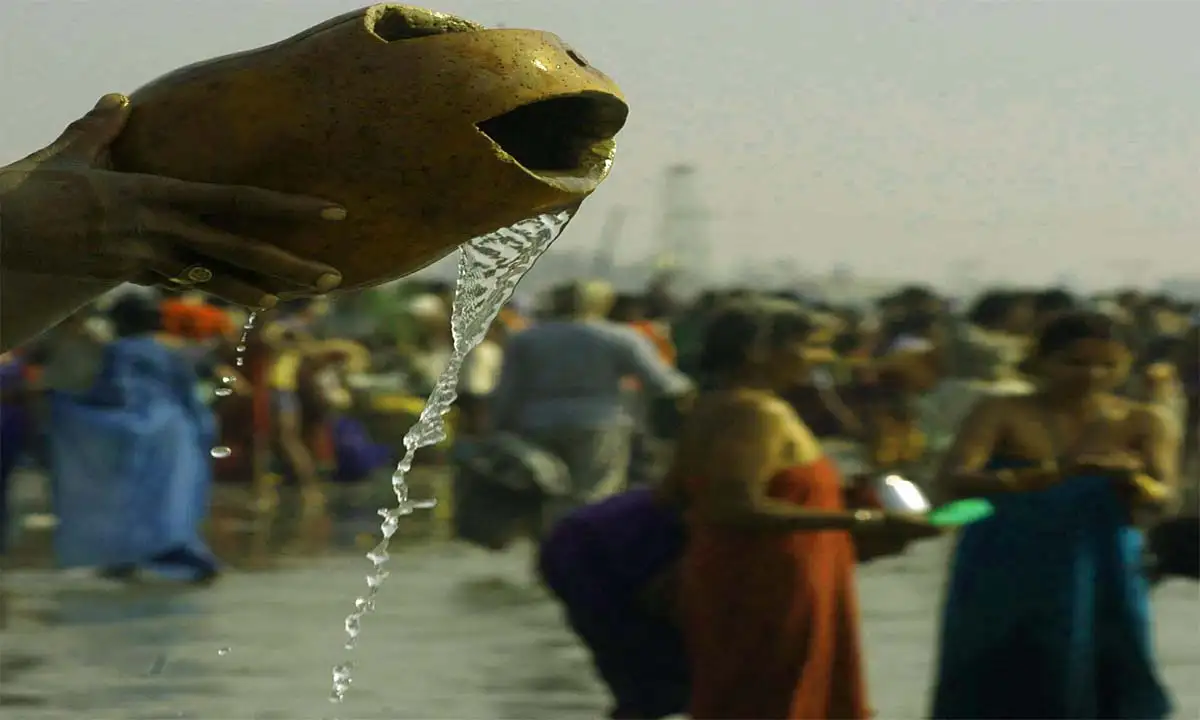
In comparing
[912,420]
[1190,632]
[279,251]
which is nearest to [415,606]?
[912,420]

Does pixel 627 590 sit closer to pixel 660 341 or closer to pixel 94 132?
pixel 94 132

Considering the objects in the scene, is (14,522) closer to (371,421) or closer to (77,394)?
(371,421)

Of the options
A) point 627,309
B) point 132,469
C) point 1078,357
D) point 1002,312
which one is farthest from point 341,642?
point 1078,357

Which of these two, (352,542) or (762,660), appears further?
(352,542)

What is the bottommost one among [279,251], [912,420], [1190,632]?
[1190,632]

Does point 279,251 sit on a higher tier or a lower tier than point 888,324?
higher

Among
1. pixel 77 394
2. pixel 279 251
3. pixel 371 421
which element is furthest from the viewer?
pixel 371 421

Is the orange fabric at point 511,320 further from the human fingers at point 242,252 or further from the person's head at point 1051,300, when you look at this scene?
the human fingers at point 242,252

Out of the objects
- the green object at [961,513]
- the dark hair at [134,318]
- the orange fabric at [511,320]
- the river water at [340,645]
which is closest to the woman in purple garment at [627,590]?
the green object at [961,513]

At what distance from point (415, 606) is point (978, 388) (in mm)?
A: 2410

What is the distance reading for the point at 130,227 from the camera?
5.79 feet

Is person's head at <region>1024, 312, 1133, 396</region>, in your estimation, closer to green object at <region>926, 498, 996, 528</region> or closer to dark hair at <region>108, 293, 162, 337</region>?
green object at <region>926, 498, 996, 528</region>

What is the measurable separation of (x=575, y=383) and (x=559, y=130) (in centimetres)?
599

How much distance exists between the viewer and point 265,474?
497 inches
